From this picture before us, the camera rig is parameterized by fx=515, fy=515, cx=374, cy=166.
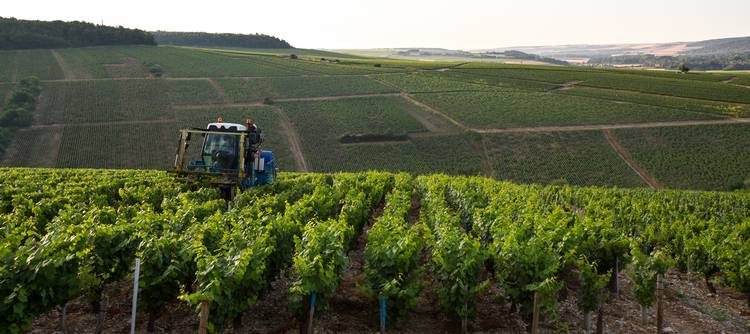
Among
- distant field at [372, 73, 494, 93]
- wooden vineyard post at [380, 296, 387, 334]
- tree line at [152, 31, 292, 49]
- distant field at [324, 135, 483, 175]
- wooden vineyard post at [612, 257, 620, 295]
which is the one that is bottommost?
distant field at [324, 135, 483, 175]

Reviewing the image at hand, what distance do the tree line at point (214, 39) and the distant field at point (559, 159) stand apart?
93701 millimetres

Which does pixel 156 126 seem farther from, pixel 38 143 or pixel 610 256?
pixel 610 256

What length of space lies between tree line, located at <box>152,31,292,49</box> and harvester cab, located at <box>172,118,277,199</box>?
118m

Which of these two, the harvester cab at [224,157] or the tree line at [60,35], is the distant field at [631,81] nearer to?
the tree line at [60,35]

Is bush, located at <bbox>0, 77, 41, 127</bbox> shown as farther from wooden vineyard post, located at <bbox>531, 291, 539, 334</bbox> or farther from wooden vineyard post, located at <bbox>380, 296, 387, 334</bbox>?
wooden vineyard post, located at <bbox>531, 291, 539, 334</bbox>

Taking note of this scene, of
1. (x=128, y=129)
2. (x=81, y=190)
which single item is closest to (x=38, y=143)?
(x=128, y=129)

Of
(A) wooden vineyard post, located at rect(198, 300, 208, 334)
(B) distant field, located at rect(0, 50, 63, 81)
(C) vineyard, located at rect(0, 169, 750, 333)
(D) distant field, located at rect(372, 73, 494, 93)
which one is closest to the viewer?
(A) wooden vineyard post, located at rect(198, 300, 208, 334)

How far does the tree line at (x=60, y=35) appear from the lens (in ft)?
261

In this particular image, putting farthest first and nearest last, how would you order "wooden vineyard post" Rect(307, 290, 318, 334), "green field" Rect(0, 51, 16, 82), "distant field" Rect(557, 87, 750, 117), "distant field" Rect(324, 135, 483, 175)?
"green field" Rect(0, 51, 16, 82), "distant field" Rect(557, 87, 750, 117), "distant field" Rect(324, 135, 483, 175), "wooden vineyard post" Rect(307, 290, 318, 334)

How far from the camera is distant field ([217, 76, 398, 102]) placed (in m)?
65.4

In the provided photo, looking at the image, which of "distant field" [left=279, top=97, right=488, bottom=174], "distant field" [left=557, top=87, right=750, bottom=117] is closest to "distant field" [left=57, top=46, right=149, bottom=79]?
"distant field" [left=279, top=97, right=488, bottom=174]

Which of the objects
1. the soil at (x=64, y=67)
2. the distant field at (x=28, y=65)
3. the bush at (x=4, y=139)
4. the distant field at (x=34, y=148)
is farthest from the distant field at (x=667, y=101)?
the distant field at (x=28, y=65)

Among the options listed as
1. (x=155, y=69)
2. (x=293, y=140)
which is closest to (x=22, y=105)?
(x=155, y=69)

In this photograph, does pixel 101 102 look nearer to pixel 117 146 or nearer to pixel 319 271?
pixel 117 146
